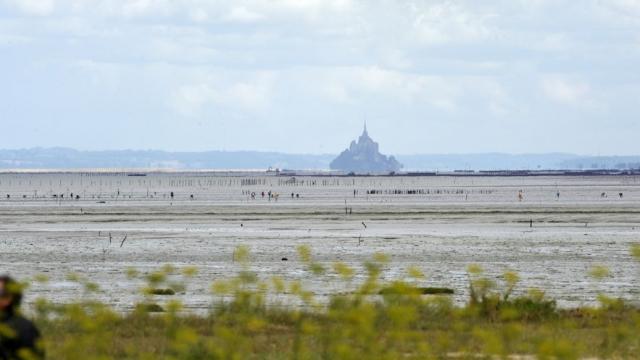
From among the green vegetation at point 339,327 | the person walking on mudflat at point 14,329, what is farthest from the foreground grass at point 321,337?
the person walking on mudflat at point 14,329

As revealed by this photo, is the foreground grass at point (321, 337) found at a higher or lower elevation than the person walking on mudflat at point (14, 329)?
lower

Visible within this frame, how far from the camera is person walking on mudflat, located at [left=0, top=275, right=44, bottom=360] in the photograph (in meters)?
13.3

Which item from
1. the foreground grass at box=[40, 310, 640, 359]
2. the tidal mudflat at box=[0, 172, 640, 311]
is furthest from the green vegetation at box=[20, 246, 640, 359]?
the tidal mudflat at box=[0, 172, 640, 311]

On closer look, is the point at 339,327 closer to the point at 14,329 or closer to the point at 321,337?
the point at 321,337

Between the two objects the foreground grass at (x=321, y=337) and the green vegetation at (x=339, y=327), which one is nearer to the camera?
the green vegetation at (x=339, y=327)

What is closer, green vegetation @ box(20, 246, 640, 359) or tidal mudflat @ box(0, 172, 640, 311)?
green vegetation @ box(20, 246, 640, 359)

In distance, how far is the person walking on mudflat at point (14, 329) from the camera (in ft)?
43.5

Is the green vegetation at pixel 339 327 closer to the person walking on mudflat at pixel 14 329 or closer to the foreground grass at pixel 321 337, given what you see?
the foreground grass at pixel 321 337

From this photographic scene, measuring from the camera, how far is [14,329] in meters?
13.5

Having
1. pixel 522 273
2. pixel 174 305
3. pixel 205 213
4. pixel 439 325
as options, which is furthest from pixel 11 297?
pixel 205 213

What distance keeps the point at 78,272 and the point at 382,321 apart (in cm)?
2346

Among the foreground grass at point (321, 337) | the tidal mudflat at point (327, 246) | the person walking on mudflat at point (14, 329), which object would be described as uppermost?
the person walking on mudflat at point (14, 329)

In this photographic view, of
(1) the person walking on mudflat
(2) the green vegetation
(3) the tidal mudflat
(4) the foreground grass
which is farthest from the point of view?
(3) the tidal mudflat

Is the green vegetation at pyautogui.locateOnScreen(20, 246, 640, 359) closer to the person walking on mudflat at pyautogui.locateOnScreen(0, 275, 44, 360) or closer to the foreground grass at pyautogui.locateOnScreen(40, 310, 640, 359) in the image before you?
the foreground grass at pyautogui.locateOnScreen(40, 310, 640, 359)
